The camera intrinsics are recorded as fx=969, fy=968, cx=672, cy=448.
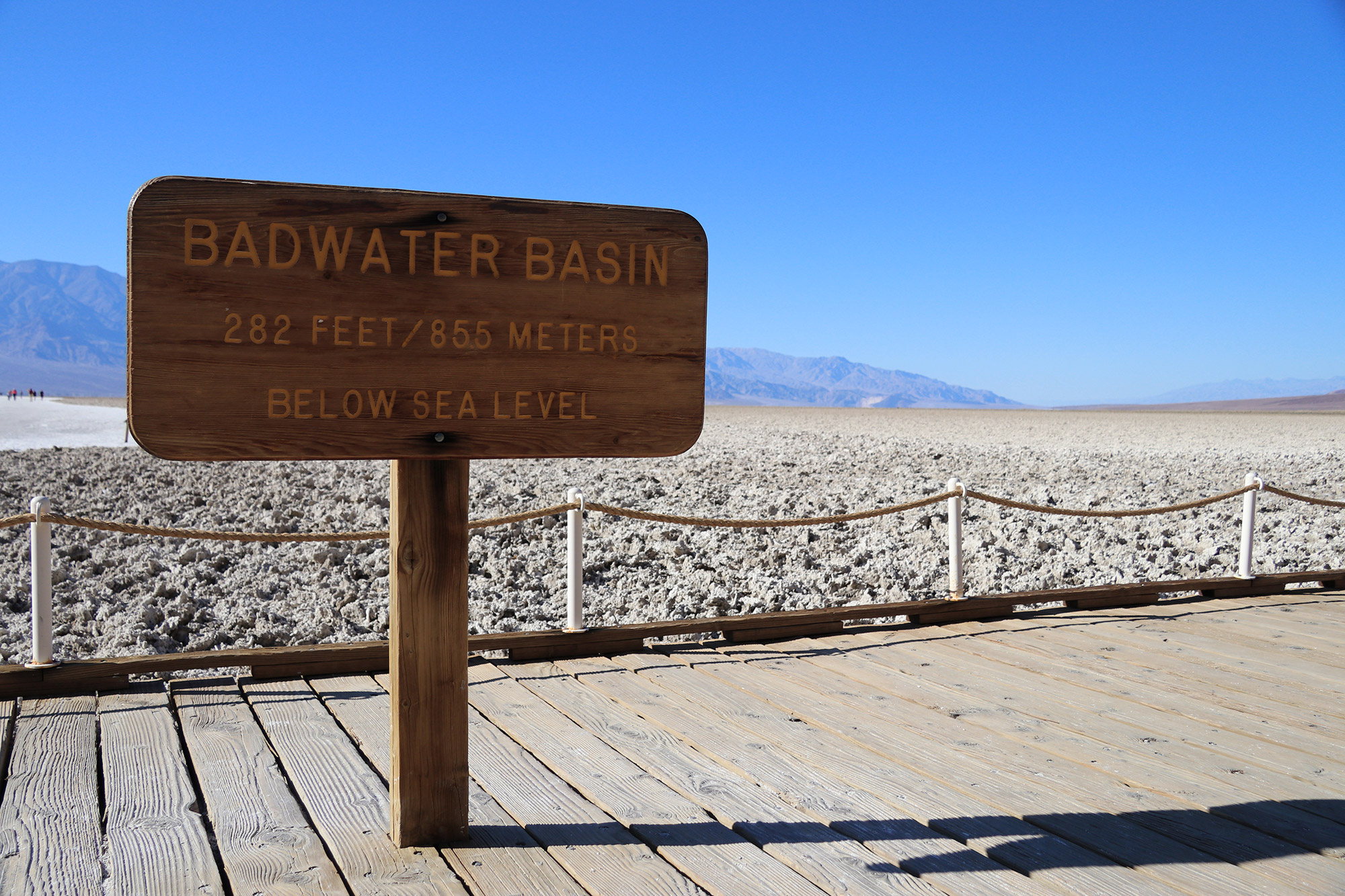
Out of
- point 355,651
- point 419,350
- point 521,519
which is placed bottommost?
point 355,651

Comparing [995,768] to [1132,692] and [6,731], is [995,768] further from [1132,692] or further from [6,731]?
[6,731]

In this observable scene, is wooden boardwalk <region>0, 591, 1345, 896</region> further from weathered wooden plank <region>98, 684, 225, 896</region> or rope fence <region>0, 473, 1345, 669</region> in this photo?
rope fence <region>0, 473, 1345, 669</region>

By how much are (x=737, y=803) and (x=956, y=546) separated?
11.8 ft

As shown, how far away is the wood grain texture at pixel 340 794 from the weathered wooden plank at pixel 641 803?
25.5 inches

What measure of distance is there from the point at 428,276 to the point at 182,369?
2.30ft

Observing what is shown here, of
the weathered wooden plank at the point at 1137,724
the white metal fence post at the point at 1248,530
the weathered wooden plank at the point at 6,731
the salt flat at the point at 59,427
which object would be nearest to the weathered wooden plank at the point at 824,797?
the weathered wooden plank at the point at 1137,724

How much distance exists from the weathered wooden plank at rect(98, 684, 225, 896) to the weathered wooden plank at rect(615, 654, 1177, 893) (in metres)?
2.15

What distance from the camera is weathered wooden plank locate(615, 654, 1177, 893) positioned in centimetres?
288

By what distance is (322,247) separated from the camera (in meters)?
2.68

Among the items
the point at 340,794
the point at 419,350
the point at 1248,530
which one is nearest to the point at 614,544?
the point at 1248,530

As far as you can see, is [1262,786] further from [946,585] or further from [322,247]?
[946,585]

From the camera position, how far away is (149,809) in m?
3.25

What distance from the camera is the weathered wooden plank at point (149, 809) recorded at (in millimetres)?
2785

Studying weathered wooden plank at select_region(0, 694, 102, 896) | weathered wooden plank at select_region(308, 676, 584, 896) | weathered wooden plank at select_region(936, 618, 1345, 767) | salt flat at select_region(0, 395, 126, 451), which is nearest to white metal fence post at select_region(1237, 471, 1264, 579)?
weathered wooden plank at select_region(936, 618, 1345, 767)
